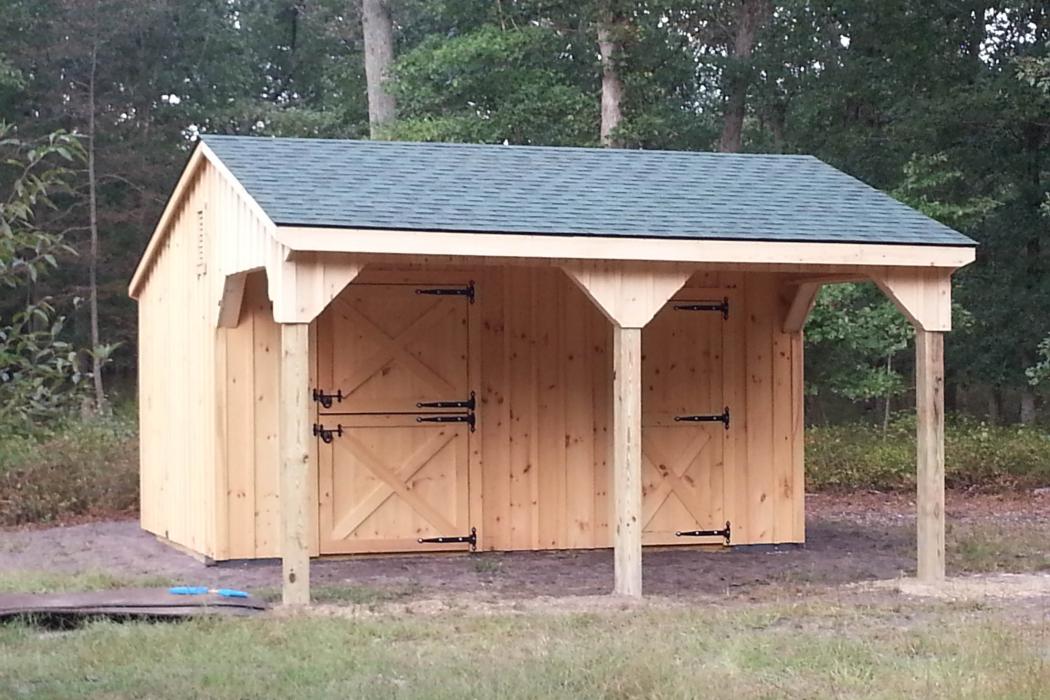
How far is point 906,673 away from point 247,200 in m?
4.71

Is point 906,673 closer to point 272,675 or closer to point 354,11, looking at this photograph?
point 272,675

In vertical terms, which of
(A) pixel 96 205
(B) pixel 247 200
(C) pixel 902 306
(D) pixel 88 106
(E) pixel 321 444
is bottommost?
(E) pixel 321 444

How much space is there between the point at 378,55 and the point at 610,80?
4844mm

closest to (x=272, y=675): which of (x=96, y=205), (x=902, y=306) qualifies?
(x=902, y=306)

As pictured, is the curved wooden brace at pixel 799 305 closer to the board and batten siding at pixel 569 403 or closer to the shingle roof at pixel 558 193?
the board and batten siding at pixel 569 403

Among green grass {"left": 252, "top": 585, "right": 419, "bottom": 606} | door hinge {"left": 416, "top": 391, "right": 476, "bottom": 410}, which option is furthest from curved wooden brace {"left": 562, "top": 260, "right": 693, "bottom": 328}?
door hinge {"left": 416, "top": 391, "right": 476, "bottom": 410}

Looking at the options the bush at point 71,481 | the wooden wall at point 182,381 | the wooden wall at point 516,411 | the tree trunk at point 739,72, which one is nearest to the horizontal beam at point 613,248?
the wooden wall at point 182,381

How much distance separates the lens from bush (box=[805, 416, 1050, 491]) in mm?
16594

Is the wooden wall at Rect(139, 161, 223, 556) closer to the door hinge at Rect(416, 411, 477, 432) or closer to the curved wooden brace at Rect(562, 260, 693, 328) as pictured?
the door hinge at Rect(416, 411, 477, 432)

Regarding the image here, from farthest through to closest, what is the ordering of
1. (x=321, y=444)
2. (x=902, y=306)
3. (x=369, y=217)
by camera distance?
→ (x=321, y=444) < (x=902, y=306) < (x=369, y=217)

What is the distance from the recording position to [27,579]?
9.38m

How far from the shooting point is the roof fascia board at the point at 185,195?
341 inches

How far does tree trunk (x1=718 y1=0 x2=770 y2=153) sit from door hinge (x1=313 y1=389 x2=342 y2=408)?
526 inches

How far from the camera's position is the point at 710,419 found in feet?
36.9
